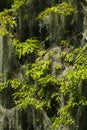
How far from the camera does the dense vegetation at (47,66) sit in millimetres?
7922

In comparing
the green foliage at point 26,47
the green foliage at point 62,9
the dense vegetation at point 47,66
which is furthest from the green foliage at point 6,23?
the green foliage at point 62,9

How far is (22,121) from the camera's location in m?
8.73

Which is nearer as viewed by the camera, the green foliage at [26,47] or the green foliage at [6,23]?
the green foliage at [6,23]

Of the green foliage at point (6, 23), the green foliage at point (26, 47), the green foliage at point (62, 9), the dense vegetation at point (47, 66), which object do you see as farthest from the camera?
the green foliage at point (26, 47)

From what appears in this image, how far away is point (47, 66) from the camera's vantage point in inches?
329

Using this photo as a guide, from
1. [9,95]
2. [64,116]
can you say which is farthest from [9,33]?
[64,116]

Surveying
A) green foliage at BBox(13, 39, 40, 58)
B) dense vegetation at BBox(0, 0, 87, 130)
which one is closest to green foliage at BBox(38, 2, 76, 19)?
dense vegetation at BBox(0, 0, 87, 130)

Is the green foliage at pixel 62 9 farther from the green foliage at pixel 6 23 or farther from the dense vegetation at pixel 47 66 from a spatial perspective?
the green foliage at pixel 6 23

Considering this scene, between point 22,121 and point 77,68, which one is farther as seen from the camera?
point 22,121

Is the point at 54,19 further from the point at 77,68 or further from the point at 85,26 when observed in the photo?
the point at 77,68

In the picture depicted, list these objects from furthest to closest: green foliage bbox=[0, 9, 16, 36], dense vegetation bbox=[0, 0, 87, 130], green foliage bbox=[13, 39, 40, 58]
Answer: green foliage bbox=[13, 39, 40, 58]
green foliage bbox=[0, 9, 16, 36]
dense vegetation bbox=[0, 0, 87, 130]

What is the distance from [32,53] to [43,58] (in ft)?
1.05

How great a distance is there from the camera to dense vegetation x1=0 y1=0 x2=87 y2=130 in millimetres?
7922

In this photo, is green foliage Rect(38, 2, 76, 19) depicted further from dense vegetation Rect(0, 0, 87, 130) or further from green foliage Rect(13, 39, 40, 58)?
green foliage Rect(13, 39, 40, 58)
